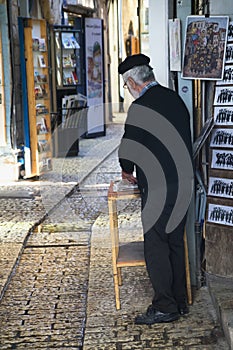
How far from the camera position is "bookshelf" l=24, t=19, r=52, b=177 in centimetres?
866

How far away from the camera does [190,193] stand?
4023 mm

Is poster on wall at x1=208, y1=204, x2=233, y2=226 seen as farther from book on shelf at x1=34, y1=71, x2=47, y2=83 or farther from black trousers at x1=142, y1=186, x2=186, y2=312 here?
book on shelf at x1=34, y1=71, x2=47, y2=83

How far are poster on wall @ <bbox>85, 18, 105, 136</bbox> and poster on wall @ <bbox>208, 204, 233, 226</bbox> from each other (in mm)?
8483

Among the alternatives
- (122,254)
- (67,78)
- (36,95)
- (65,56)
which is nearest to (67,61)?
(65,56)

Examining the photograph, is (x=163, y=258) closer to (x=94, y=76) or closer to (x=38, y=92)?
(x=38, y=92)

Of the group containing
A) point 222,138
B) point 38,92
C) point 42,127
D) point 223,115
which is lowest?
point 42,127

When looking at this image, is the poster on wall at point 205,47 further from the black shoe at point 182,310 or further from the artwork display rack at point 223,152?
the black shoe at point 182,310

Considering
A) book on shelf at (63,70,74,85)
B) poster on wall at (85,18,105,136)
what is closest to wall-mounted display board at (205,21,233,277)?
book on shelf at (63,70,74,85)

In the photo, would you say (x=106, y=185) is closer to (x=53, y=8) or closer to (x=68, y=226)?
(x=68, y=226)

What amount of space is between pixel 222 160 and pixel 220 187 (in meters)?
0.17

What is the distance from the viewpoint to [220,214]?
166 inches

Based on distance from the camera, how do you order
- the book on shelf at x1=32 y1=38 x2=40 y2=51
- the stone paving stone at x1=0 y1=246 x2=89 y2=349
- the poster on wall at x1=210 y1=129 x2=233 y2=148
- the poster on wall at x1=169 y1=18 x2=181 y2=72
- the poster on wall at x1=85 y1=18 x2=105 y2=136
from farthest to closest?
the poster on wall at x1=85 y1=18 x2=105 y2=136 < the book on shelf at x1=32 y1=38 x2=40 y2=51 < the poster on wall at x1=169 y1=18 x2=181 y2=72 < the poster on wall at x1=210 y1=129 x2=233 y2=148 < the stone paving stone at x1=0 y1=246 x2=89 y2=349

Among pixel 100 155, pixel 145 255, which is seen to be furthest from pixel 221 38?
pixel 100 155

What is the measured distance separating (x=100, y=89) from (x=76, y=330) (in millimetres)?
9664
